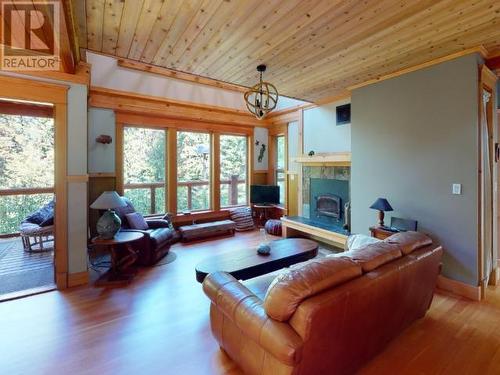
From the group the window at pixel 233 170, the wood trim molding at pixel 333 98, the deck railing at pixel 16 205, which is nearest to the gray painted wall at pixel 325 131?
the wood trim molding at pixel 333 98

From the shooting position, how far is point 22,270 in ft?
12.2

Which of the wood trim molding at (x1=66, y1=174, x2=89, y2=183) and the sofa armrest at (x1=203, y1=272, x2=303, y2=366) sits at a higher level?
the wood trim molding at (x1=66, y1=174, x2=89, y2=183)

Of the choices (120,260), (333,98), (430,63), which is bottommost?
(120,260)

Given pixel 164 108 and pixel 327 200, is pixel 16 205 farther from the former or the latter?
pixel 327 200

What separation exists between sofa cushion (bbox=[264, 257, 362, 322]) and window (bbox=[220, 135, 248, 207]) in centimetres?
501

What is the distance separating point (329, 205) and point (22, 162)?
6.39 metres

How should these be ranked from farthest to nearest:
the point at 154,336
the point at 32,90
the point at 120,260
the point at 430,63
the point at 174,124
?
the point at 174,124 → the point at 120,260 → the point at 430,63 → the point at 32,90 → the point at 154,336

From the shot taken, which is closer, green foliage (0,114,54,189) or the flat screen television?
green foliage (0,114,54,189)

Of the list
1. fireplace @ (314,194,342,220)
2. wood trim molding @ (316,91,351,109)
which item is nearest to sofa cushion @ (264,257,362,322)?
fireplace @ (314,194,342,220)

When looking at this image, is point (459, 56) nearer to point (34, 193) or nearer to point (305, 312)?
point (305, 312)

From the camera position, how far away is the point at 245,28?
2523 mm

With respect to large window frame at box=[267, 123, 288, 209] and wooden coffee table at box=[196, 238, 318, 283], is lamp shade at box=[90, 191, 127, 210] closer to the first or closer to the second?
wooden coffee table at box=[196, 238, 318, 283]

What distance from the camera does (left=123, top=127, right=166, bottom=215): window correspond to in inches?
204

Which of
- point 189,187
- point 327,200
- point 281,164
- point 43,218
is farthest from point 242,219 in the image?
point 43,218
